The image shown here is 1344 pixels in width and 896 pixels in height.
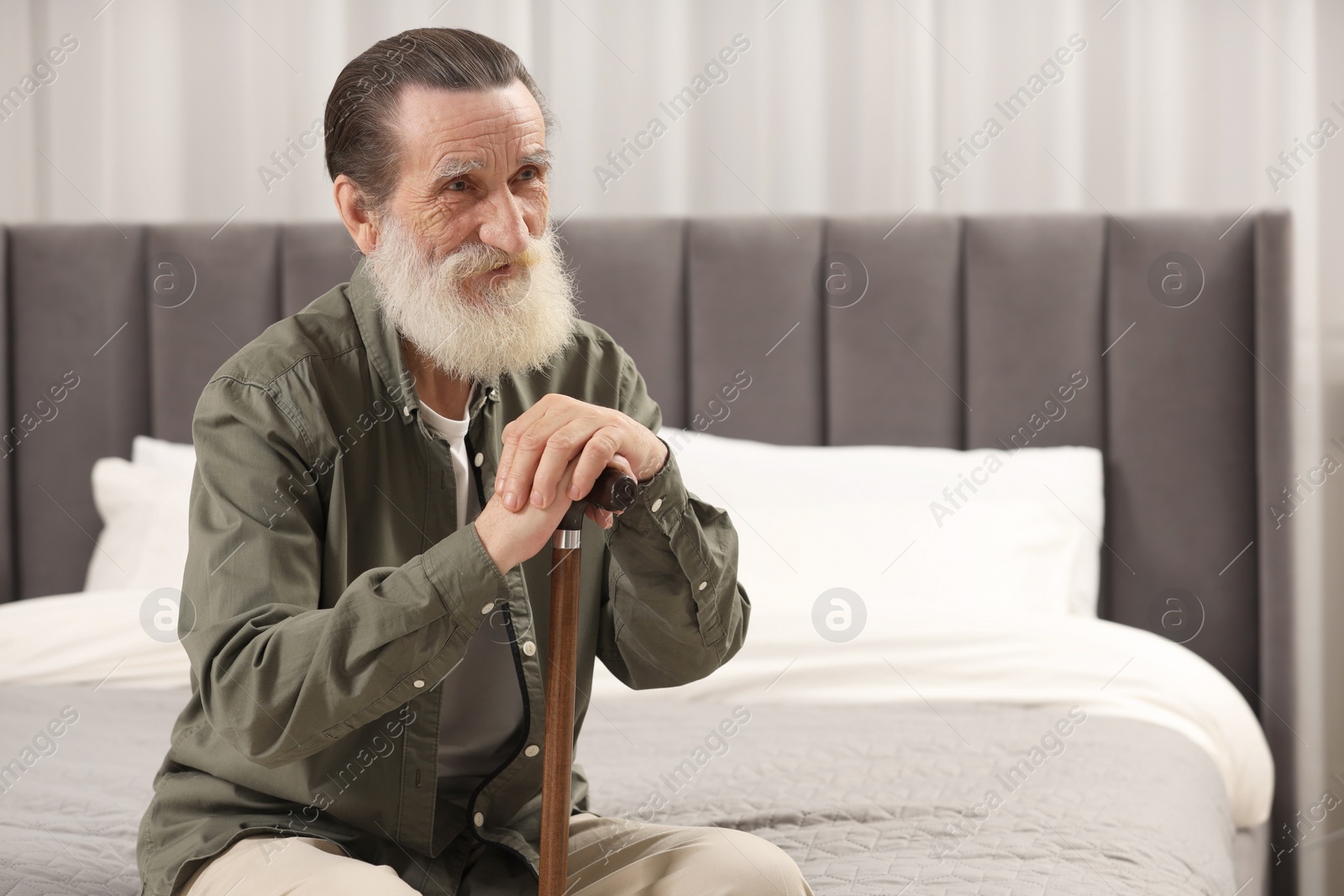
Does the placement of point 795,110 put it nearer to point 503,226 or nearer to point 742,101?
point 742,101

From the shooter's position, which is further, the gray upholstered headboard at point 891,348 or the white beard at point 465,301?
the gray upholstered headboard at point 891,348

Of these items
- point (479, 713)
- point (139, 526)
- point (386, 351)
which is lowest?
point (139, 526)

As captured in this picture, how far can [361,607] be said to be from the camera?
1.00 metres

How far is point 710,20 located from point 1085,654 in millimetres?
1756

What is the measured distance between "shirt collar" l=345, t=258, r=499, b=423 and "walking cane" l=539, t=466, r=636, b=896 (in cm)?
27

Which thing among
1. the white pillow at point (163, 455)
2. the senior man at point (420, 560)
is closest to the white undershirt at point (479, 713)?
the senior man at point (420, 560)

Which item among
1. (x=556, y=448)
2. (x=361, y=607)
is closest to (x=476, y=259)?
(x=556, y=448)

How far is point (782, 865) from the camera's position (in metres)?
1.08

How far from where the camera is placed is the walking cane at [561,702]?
1.07 m

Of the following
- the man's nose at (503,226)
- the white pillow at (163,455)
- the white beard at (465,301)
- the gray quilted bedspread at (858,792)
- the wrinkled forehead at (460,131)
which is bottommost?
the gray quilted bedspread at (858,792)

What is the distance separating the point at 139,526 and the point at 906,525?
1.68 meters

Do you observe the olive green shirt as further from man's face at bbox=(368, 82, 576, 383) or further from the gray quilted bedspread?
the gray quilted bedspread

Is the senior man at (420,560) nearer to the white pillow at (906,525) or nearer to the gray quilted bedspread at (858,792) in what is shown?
the gray quilted bedspread at (858,792)

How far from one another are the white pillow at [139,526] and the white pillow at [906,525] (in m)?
1.10
